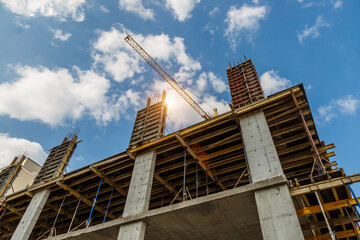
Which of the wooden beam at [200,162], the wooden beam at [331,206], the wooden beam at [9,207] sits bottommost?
the wooden beam at [331,206]

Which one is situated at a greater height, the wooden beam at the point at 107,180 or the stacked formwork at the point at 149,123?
the stacked formwork at the point at 149,123

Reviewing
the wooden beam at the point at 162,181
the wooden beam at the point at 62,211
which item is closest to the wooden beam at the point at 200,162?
the wooden beam at the point at 162,181

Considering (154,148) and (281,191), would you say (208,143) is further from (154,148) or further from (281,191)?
(281,191)

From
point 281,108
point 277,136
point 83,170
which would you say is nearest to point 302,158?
point 277,136

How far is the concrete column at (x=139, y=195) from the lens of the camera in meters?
10.1

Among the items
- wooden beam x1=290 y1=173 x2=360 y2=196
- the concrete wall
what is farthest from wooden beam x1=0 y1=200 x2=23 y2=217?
wooden beam x1=290 y1=173 x2=360 y2=196

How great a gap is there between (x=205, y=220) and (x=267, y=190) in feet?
9.86

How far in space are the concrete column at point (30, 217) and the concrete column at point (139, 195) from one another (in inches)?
278

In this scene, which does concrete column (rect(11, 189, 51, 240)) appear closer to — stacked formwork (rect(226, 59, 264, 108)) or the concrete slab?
the concrete slab

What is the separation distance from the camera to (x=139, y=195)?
454 inches

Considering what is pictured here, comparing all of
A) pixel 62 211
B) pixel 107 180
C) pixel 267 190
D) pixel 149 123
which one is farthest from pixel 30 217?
pixel 267 190

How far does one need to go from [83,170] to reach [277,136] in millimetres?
11450

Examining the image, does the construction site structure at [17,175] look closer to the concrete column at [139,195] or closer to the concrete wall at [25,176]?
the concrete wall at [25,176]

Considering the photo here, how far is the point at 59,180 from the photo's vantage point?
15625 mm
